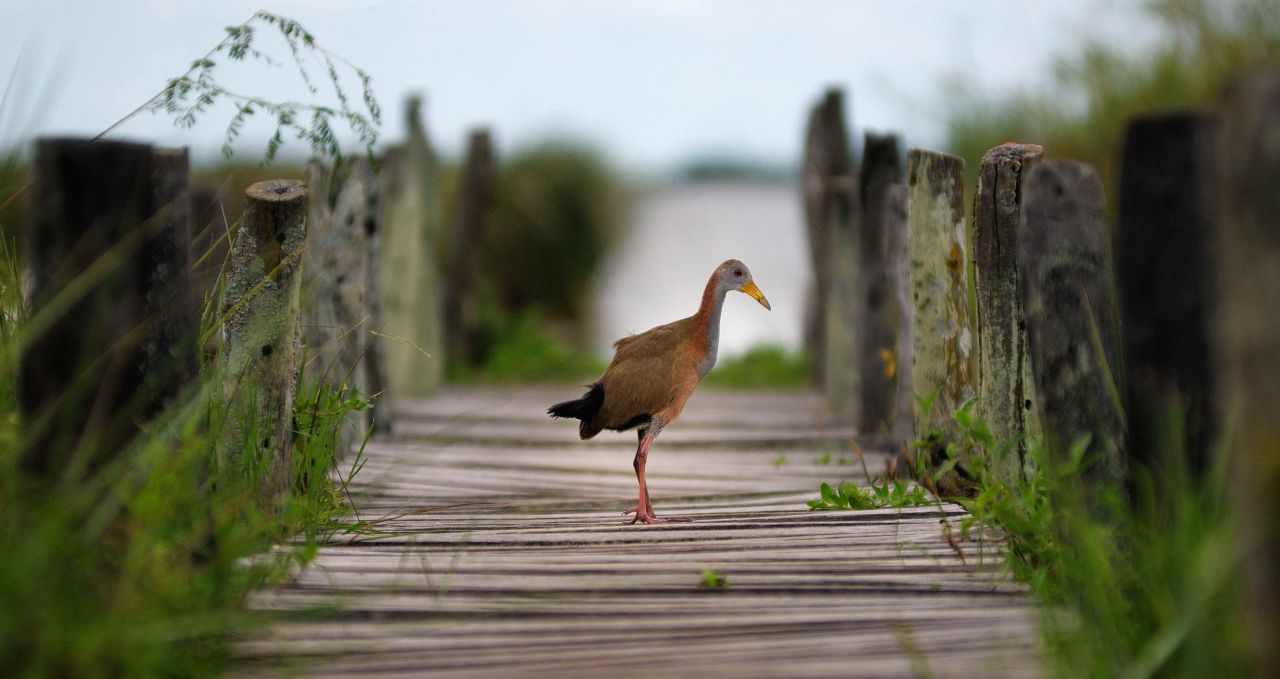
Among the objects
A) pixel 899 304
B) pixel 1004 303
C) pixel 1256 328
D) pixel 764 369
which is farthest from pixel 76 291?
pixel 764 369

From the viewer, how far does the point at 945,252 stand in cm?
540

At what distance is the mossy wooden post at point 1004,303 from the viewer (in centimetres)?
449

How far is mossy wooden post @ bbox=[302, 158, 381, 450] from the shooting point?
20.2 ft

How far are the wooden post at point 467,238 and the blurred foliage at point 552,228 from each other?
144cm

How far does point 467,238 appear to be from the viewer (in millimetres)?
11289

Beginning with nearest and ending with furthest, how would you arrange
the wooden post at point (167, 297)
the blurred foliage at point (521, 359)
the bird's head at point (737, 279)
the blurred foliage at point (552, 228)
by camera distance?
the wooden post at point (167, 297) < the bird's head at point (737, 279) < the blurred foliage at point (521, 359) < the blurred foliage at point (552, 228)

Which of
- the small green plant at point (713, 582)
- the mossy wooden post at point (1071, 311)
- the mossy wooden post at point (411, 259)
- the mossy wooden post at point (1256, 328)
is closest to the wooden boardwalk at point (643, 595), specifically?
the small green plant at point (713, 582)

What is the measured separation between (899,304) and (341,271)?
2.77 metres

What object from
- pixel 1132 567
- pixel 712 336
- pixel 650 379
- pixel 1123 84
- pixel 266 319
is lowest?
pixel 1132 567

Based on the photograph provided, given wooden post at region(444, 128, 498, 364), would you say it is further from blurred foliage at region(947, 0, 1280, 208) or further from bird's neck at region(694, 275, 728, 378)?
bird's neck at region(694, 275, 728, 378)

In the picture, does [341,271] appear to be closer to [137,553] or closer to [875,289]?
[875,289]

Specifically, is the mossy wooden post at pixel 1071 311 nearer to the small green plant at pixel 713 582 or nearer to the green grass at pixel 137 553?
the small green plant at pixel 713 582

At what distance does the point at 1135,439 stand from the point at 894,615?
0.80 metres

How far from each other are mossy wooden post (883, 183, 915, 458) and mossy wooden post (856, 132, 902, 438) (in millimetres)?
93
